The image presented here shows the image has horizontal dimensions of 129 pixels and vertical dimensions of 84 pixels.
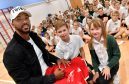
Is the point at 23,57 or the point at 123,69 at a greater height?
the point at 23,57

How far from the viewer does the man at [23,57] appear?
179cm

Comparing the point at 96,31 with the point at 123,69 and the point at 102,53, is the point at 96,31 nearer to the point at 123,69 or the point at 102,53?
the point at 102,53

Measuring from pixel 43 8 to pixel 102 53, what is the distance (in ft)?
25.0

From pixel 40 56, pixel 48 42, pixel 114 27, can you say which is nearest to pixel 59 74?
pixel 40 56

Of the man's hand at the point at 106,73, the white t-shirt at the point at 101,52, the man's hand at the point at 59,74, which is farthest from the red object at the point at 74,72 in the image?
the white t-shirt at the point at 101,52

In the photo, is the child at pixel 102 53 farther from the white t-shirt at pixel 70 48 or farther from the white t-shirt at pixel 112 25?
the white t-shirt at pixel 112 25

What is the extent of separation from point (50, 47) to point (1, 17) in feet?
10.1

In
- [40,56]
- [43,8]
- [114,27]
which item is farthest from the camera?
[43,8]

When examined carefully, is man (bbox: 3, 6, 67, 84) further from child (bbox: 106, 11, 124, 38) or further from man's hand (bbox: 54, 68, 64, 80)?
child (bbox: 106, 11, 124, 38)

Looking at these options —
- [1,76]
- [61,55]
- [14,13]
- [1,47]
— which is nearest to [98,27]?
[61,55]

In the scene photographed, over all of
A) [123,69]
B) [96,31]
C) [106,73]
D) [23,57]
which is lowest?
[123,69]

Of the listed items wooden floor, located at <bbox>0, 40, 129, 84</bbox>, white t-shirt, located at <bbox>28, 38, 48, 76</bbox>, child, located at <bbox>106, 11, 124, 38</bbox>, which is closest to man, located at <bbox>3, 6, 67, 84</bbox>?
white t-shirt, located at <bbox>28, 38, 48, 76</bbox>

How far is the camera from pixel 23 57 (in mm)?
1870

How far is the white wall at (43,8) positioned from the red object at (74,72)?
23.0 feet
